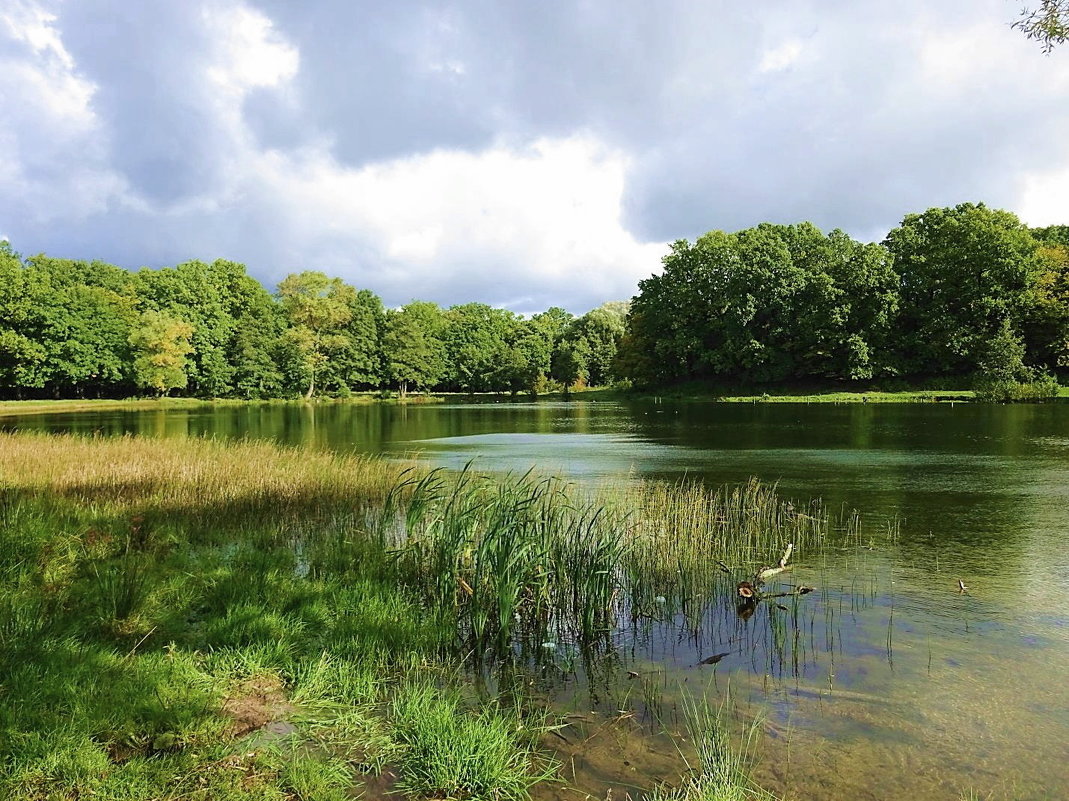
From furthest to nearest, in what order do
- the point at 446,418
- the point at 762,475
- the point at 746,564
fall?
1. the point at 446,418
2. the point at 762,475
3. the point at 746,564

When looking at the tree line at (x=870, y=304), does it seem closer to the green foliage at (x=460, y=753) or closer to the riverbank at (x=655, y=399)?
the riverbank at (x=655, y=399)

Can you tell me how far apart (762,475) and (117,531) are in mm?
13701

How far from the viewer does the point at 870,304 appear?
5659cm

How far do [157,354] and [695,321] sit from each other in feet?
154

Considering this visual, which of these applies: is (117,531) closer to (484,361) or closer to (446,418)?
(446,418)

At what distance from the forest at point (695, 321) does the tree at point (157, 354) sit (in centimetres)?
16

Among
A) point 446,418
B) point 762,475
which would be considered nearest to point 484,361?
point 446,418

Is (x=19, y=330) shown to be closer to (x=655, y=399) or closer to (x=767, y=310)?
(x=655, y=399)

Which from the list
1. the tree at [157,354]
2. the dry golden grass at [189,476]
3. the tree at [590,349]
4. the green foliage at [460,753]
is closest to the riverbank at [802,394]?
the tree at [590,349]

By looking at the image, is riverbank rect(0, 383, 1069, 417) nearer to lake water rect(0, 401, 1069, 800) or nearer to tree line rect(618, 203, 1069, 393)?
tree line rect(618, 203, 1069, 393)

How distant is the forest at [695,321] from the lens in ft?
173

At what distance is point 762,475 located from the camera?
17156 millimetres

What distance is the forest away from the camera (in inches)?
2082

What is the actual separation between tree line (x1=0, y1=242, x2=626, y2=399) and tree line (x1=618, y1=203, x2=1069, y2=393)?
16.1m
